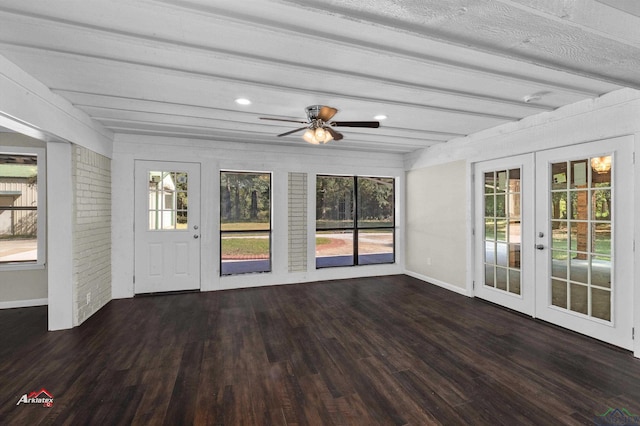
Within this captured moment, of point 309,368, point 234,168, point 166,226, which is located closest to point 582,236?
point 309,368

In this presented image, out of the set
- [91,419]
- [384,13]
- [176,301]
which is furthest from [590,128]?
[176,301]

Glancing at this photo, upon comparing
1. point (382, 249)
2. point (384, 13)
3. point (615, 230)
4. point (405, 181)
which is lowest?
point (382, 249)

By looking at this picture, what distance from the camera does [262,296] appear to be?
4727 millimetres

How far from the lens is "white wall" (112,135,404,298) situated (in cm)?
462

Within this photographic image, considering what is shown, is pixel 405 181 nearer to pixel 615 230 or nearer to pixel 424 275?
pixel 424 275

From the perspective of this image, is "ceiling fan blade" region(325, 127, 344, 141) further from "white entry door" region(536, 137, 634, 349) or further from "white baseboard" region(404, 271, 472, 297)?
"white baseboard" region(404, 271, 472, 297)

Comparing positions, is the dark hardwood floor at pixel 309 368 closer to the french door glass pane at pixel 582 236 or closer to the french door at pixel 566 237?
the french door at pixel 566 237

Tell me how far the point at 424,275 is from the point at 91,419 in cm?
519

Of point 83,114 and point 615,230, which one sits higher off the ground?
point 83,114

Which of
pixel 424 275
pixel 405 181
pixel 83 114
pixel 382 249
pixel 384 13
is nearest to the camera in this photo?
pixel 384 13

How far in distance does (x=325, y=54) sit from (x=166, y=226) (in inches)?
154

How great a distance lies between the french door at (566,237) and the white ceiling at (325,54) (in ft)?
2.51

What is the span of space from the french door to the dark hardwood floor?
291 mm

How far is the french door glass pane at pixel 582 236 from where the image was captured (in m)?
3.10
